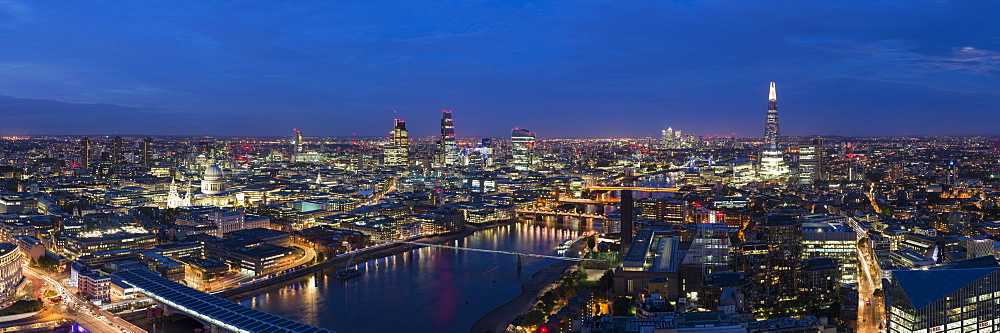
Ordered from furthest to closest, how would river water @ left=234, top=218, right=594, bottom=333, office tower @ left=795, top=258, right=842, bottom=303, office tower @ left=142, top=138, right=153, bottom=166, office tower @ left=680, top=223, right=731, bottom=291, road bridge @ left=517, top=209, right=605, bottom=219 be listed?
office tower @ left=142, top=138, right=153, bottom=166, road bridge @ left=517, top=209, right=605, bottom=219, office tower @ left=795, top=258, right=842, bottom=303, office tower @ left=680, top=223, right=731, bottom=291, river water @ left=234, top=218, right=594, bottom=333

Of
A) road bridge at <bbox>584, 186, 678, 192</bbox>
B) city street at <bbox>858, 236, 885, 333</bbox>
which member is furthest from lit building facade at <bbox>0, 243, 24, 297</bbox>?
road bridge at <bbox>584, 186, 678, 192</bbox>

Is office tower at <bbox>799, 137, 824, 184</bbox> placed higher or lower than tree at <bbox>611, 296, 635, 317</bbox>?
higher

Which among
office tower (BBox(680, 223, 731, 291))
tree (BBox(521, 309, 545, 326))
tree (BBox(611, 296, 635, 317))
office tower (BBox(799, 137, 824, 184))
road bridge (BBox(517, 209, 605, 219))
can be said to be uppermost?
office tower (BBox(799, 137, 824, 184))

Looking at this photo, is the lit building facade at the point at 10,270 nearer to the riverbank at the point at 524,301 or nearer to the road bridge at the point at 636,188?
the riverbank at the point at 524,301

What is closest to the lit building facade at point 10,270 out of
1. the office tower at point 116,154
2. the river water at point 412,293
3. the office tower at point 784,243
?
the river water at point 412,293

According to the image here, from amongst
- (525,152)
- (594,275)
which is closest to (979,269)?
(594,275)

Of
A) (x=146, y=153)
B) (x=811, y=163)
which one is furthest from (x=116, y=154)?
(x=811, y=163)

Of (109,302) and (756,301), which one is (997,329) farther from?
(109,302)

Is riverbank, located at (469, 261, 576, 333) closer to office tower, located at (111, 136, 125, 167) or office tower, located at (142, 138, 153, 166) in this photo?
office tower, located at (142, 138, 153, 166)

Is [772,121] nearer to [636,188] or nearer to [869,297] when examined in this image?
[636,188]
